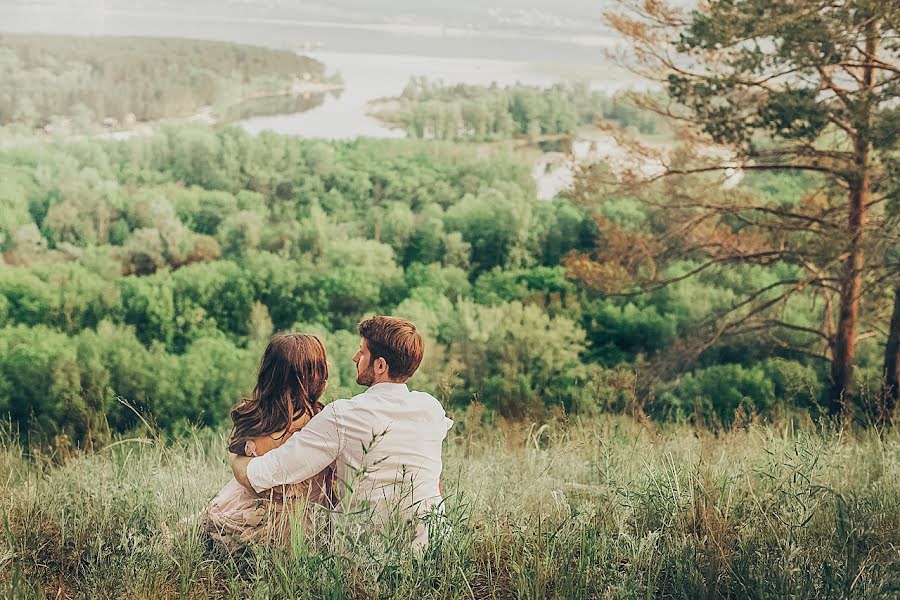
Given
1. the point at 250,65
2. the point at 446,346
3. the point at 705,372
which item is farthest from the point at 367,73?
the point at 705,372

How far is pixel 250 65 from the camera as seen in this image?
42.2m

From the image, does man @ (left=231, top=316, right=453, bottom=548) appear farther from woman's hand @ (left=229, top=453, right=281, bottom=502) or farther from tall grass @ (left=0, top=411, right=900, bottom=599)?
tall grass @ (left=0, top=411, right=900, bottom=599)

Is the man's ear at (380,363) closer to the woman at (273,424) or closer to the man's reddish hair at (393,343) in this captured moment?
the man's reddish hair at (393,343)

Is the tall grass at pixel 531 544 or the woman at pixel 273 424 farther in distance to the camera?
the woman at pixel 273 424

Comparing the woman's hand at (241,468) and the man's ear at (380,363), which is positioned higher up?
the man's ear at (380,363)

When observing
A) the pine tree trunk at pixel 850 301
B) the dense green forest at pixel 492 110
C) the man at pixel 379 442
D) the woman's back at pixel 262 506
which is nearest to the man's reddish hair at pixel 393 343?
the man at pixel 379 442

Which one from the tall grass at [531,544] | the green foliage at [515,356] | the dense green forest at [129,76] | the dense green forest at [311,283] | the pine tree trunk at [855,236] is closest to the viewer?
the tall grass at [531,544]

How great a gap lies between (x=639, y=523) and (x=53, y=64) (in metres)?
40.5

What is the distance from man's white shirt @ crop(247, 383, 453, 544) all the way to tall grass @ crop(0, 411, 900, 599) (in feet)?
0.49

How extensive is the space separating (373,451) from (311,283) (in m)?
24.0

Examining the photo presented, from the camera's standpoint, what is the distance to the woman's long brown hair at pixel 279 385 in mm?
2592

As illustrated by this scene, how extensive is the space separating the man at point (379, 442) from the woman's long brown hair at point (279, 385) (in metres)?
0.10

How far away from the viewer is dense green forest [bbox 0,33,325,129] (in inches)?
1423

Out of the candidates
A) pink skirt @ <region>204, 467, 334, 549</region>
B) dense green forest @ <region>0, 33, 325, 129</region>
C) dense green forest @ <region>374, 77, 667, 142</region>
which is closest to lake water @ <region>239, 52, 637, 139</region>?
dense green forest @ <region>374, 77, 667, 142</region>
